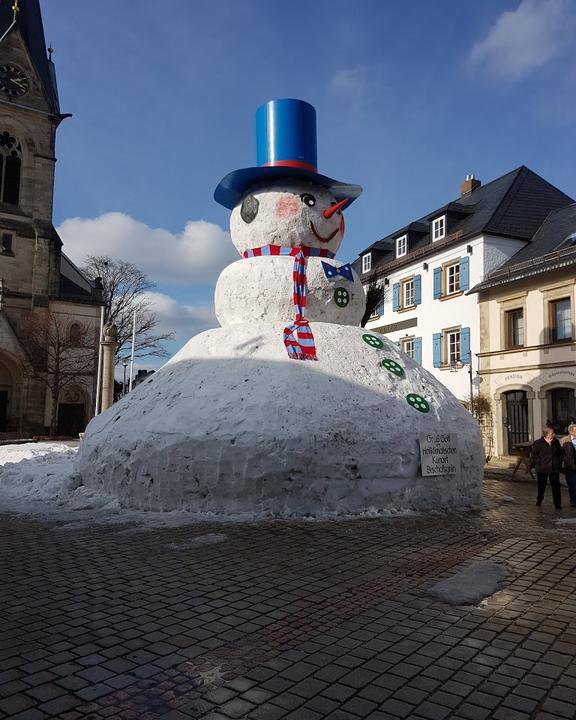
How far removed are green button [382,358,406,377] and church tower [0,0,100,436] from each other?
2867cm

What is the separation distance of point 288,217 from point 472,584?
669cm

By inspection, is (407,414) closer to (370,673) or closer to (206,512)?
(206,512)

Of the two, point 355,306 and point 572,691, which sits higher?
point 355,306

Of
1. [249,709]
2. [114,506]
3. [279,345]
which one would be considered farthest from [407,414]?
[249,709]

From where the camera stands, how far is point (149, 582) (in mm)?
4965

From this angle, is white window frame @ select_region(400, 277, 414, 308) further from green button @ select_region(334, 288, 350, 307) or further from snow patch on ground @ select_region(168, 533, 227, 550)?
snow patch on ground @ select_region(168, 533, 227, 550)

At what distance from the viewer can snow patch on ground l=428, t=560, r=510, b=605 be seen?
15.1 feet

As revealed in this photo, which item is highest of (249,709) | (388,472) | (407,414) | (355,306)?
(355,306)

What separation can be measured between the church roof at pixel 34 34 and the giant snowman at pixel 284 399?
32.7 m

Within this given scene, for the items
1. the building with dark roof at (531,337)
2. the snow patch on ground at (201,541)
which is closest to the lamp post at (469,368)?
the building with dark roof at (531,337)

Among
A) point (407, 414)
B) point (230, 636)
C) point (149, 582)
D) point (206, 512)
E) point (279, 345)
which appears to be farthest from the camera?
point (279, 345)

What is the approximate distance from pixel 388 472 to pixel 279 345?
8.27 feet

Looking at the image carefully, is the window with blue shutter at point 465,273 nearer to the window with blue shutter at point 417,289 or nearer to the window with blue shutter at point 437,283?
the window with blue shutter at point 437,283

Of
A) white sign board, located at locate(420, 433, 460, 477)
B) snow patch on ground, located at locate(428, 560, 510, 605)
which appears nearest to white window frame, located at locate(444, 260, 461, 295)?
white sign board, located at locate(420, 433, 460, 477)
